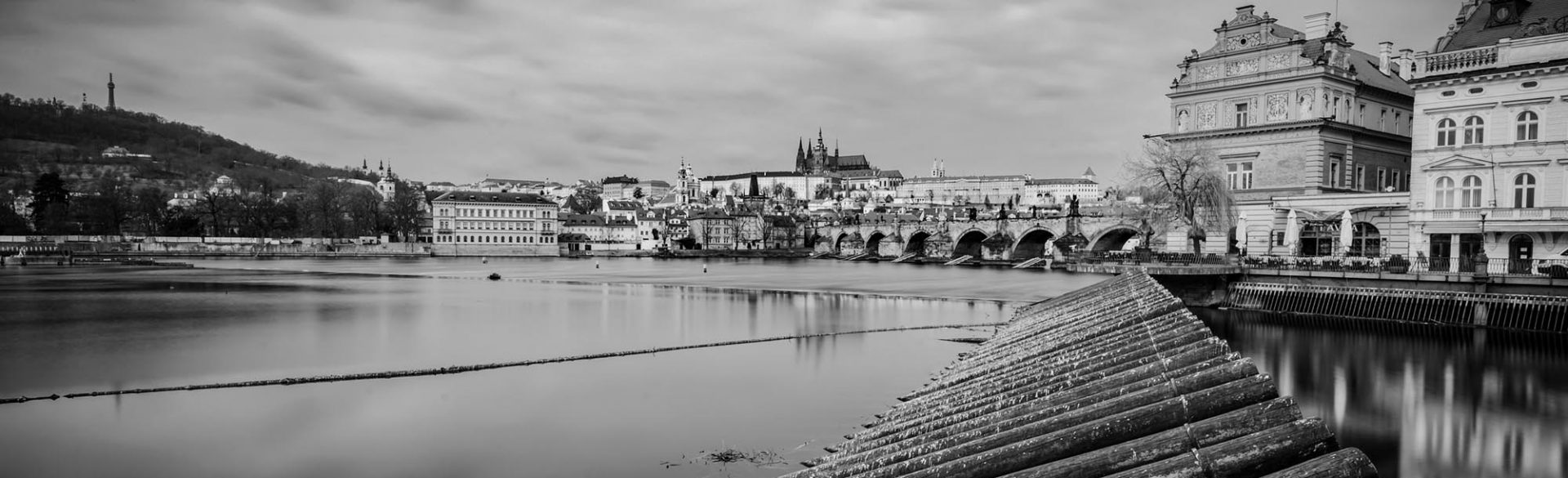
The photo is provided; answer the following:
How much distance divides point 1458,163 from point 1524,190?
201 centimetres

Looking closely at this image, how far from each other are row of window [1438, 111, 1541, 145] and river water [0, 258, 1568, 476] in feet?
31.0

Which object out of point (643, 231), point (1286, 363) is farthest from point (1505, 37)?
point (643, 231)

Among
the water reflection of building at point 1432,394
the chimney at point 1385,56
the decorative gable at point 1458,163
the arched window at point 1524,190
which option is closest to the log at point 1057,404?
the water reflection of building at point 1432,394

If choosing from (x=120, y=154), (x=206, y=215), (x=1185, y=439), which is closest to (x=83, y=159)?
(x=120, y=154)

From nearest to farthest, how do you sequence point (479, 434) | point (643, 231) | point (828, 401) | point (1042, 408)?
1. point (1042, 408)
2. point (479, 434)
3. point (828, 401)
4. point (643, 231)

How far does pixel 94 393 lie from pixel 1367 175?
4709 centimetres

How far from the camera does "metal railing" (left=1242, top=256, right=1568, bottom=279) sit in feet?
85.5

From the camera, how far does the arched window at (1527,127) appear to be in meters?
29.8

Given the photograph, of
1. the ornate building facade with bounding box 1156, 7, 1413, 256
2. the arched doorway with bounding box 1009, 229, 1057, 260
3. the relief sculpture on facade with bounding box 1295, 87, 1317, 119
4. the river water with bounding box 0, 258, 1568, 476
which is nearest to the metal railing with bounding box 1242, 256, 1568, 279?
the river water with bounding box 0, 258, 1568, 476

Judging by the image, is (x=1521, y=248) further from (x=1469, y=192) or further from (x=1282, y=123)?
(x=1282, y=123)

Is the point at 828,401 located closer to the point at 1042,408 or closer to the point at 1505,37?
the point at 1042,408

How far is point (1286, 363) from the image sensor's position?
830 inches

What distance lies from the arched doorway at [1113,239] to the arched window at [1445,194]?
4611 centimetres

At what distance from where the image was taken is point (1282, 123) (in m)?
40.8
